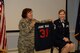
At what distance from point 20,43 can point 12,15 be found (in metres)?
0.82

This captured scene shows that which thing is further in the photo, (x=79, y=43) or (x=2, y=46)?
(x=79, y=43)

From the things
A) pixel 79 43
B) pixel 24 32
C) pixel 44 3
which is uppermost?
pixel 44 3

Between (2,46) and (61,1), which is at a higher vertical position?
(61,1)

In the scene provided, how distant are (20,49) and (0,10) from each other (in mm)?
871

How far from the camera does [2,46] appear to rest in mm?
4113

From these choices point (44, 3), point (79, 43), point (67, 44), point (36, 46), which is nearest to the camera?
point (36, 46)

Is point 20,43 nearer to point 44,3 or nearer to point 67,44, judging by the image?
point 67,44

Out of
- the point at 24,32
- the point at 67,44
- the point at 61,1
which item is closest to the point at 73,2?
the point at 61,1

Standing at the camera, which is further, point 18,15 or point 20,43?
point 18,15

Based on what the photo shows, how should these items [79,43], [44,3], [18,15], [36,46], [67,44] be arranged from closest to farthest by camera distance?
[36,46]
[67,44]
[18,15]
[44,3]
[79,43]

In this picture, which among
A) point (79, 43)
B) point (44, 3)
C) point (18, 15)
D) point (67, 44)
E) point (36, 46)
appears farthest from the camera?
point (79, 43)

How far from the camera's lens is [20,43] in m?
4.16

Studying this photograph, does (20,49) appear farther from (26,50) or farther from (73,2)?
(73,2)

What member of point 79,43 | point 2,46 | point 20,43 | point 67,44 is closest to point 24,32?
point 20,43
